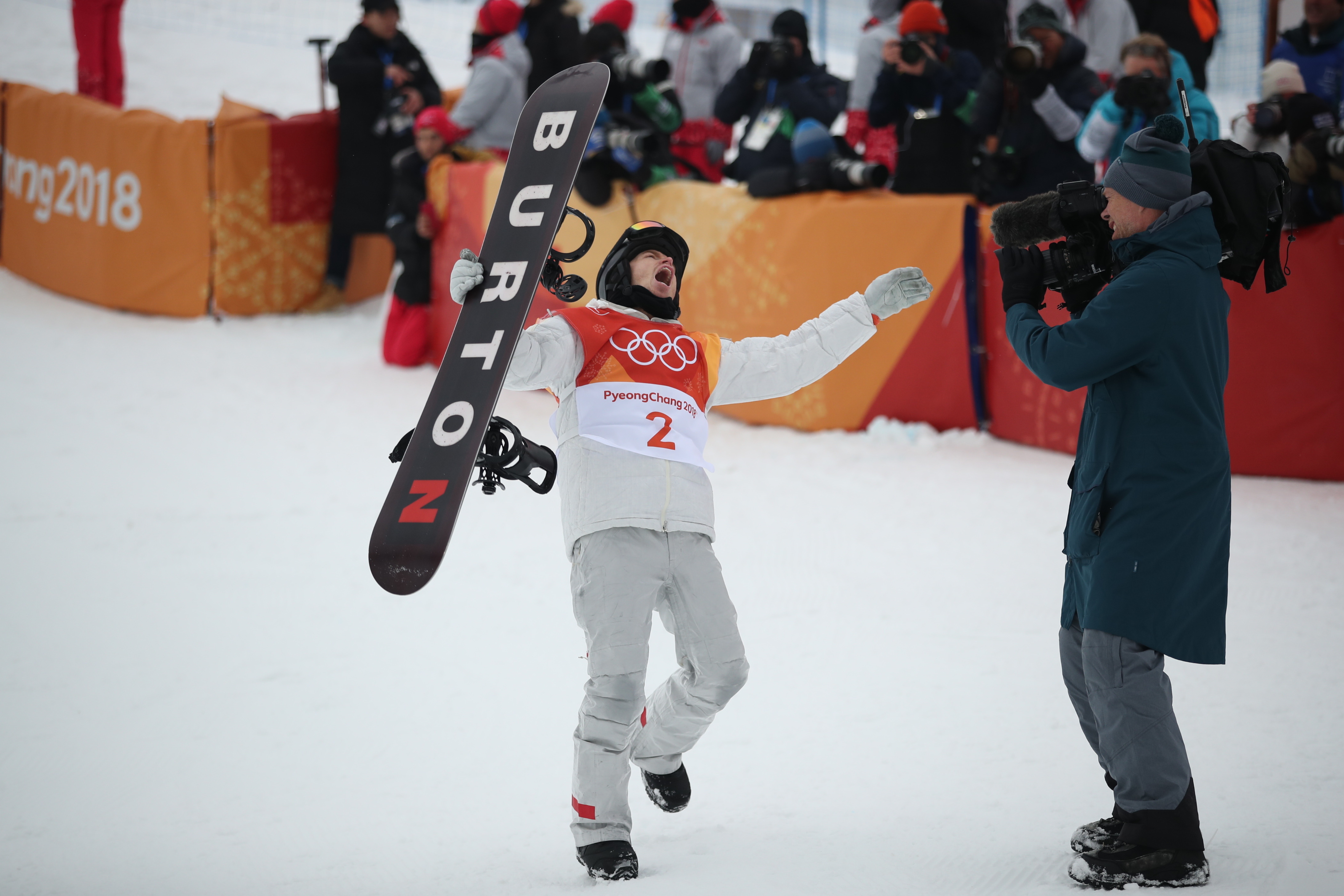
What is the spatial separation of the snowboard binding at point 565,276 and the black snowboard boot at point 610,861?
33.7 inches

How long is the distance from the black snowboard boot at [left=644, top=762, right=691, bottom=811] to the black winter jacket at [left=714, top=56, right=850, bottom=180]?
15.2ft

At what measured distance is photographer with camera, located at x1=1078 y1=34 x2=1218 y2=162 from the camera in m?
5.24

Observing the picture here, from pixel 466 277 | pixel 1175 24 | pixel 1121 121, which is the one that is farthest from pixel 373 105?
pixel 466 277

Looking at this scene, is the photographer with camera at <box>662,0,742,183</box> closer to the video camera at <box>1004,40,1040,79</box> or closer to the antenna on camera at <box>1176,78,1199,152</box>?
the video camera at <box>1004,40,1040,79</box>

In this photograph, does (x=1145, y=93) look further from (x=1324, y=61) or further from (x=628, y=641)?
(x=628, y=641)

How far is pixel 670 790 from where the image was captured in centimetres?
302

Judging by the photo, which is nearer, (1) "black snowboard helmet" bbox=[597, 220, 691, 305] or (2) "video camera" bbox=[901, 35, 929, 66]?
(1) "black snowboard helmet" bbox=[597, 220, 691, 305]

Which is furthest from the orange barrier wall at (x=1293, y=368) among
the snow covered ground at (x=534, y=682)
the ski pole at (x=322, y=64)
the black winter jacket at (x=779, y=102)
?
the ski pole at (x=322, y=64)

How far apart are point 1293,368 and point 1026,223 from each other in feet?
10.9

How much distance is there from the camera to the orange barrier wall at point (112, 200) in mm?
8828

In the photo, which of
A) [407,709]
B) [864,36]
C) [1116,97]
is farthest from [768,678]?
[864,36]

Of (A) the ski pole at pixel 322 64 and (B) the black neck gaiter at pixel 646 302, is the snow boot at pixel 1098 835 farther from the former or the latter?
(A) the ski pole at pixel 322 64

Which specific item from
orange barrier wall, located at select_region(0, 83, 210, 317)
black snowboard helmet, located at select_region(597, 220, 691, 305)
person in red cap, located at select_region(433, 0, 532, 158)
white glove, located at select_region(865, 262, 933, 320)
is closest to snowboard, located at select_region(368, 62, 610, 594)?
black snowboard helmet, located at select_region(597, 220, 691, 305)

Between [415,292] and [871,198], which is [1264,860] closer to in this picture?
[871,198]
